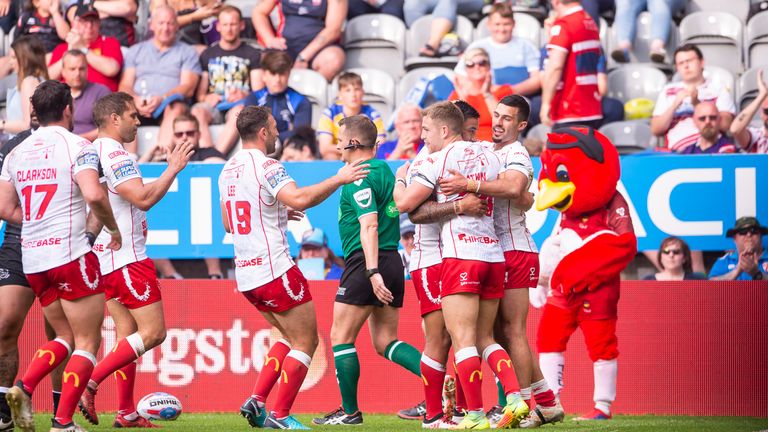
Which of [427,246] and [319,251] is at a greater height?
[427,246]

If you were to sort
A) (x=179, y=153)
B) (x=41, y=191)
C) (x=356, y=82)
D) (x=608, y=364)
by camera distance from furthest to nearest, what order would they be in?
(x=356, y=82)
(x=608, y=364)
(x=179, y=153)
(x=41, y=191)

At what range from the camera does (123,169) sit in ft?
24.4

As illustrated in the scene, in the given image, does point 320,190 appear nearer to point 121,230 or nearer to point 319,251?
point 121,230

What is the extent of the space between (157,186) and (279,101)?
4.75m

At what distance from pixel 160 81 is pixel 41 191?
6.01 m

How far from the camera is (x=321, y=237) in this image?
10195 mm

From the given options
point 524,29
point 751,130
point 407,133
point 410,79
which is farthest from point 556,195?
point 524,29

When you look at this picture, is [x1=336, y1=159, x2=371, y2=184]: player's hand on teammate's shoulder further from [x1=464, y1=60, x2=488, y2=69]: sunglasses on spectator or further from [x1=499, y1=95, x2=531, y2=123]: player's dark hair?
[x1=464, y1=60, x2=488, y2=69]: sunglasses on spectator

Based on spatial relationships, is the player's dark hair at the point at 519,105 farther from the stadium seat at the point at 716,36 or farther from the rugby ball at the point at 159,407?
the stadium seat at the point at 716,36

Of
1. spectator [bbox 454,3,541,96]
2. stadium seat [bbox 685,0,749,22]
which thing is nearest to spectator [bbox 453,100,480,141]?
spectator [bbox 454,3,541,96]

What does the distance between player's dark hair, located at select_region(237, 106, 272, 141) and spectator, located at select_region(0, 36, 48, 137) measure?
3.58 meters

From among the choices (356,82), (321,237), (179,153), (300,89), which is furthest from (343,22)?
(179,153)

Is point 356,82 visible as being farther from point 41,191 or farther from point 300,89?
point 41,191

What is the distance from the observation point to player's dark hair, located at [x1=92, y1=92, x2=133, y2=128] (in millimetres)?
7715
